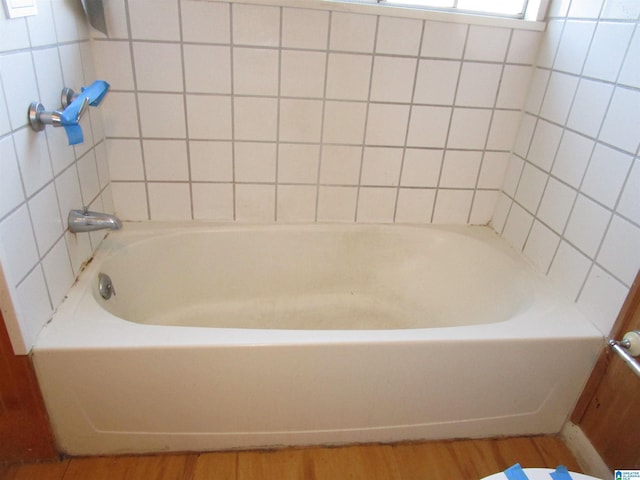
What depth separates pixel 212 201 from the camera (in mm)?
1559

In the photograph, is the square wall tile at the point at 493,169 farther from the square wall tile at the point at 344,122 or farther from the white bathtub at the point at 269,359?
the square wall tile at the point at 344,122

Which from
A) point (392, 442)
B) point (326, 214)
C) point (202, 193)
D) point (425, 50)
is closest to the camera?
point (392, 442)

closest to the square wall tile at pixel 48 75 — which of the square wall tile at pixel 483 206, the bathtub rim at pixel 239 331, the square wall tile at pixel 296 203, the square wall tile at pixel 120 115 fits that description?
the square wall tile at pixel 120 115

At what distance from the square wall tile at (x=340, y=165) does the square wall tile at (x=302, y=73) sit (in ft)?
0.66

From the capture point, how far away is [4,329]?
937 mm

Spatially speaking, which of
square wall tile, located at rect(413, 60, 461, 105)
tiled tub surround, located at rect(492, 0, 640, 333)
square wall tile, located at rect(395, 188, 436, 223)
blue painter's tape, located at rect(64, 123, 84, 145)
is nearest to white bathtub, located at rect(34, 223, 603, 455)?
tiled tub surround, located at rect(492, 0, 640, 333)

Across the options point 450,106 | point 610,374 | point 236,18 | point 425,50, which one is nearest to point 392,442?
point 610,374

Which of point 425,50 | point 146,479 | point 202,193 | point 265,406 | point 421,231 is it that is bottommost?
point 146,479

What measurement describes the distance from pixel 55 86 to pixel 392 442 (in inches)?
53.3

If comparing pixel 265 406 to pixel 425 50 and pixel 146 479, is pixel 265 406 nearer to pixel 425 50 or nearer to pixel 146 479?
pixel 146 479

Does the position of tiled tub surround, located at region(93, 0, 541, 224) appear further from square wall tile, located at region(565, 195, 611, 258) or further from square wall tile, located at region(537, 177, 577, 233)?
square wall tile, located at region(565, 195, 611, 258)

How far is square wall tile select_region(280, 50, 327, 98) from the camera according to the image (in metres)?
1.38

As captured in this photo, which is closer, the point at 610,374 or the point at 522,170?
the point at 610,374

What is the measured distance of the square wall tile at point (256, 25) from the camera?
130 cm
